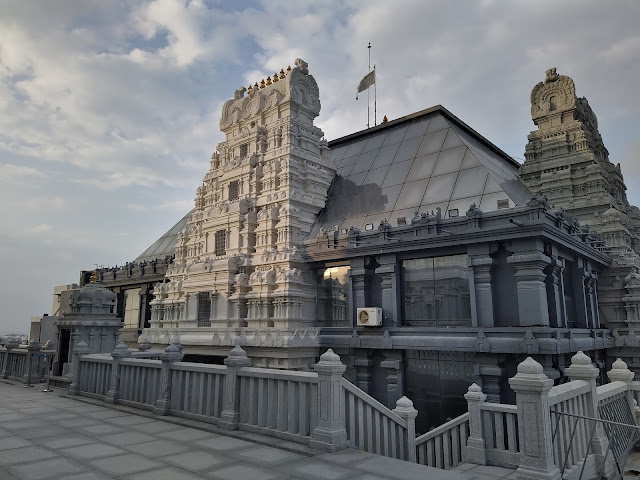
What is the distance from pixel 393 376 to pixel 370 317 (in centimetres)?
273

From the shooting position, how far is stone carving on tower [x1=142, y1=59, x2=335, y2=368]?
23.1 m

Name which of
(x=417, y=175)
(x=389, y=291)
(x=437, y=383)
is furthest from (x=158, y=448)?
(x=417, y=175)

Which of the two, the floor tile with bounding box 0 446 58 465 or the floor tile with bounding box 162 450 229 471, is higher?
the floor tile with bounding box 0 446 58 465

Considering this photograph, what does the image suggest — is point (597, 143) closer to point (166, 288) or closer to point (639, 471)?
point (639, 471)

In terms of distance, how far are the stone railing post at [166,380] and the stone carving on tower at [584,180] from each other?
21.0 m

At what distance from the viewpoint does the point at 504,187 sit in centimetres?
2088

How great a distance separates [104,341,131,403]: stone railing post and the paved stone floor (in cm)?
214

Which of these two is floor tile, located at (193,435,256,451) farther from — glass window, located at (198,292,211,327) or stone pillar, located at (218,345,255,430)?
glass window, located at (198,292,211,327)

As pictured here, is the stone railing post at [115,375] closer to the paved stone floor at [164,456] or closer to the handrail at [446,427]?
the paved stone floor at [164,456]

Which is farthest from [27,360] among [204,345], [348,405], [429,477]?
[429,477]

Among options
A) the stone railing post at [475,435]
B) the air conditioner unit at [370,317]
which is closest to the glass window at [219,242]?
the air conditioner unit at [370,317]

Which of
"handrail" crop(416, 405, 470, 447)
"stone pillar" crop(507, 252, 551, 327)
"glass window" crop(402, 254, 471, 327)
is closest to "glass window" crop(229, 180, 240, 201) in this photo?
"glass window" crop(402, 254, 471, 327)

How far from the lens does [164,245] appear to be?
1642 inches

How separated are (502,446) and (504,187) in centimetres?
1319
